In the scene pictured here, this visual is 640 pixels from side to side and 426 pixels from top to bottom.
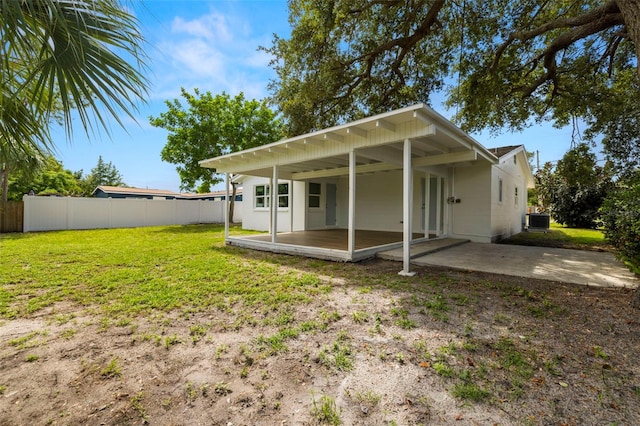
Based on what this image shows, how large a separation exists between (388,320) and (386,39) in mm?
8304

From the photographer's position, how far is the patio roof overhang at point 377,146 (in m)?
5.13

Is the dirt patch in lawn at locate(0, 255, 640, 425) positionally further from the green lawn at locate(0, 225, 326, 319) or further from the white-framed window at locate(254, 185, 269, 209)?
the white-framed window at locate(254, 185, 269, 209)

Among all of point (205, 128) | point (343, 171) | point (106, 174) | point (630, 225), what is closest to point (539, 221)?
point (343, 171)

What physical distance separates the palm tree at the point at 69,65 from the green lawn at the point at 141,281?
8.03 ft

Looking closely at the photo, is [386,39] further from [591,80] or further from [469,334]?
[469,334]

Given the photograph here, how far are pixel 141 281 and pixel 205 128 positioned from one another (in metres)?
14.1

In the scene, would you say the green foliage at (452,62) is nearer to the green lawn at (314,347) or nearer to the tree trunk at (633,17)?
the tree trunk at (633,17)

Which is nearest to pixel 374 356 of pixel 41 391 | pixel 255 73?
pixel 41 391

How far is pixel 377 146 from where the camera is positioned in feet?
20.4

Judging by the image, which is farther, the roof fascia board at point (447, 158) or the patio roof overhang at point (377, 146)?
the roof fascia board at point (447, 158)

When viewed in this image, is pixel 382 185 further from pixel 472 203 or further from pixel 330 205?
pixel 472 203

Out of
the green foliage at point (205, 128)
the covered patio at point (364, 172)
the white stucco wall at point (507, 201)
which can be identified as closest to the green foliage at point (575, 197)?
the white stucco wall at point (507, 201)

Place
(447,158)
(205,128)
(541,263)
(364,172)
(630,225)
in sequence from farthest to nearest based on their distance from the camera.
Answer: (205,128) → (364,172) → (447,158) → (541,263) → (630,225)

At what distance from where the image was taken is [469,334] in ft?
9.53
